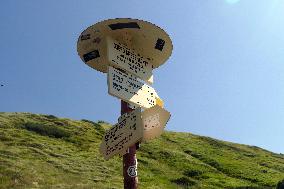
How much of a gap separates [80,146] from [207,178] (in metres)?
19.1

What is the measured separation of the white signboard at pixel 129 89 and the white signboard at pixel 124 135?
477mm

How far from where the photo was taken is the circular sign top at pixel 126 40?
10805mm

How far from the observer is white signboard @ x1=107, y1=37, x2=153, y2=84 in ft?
33.9

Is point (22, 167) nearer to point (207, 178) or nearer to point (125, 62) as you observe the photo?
point (207, 178)

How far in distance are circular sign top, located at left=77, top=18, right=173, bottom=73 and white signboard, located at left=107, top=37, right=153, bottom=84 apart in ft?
0.98

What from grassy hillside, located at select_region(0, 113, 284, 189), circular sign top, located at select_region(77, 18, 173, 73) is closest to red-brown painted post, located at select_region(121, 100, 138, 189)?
circular sign top, located at select_region(77, 18, 173, 73)

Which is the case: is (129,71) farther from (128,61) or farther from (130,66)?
(128,61)

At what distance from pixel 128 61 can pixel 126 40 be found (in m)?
0.71

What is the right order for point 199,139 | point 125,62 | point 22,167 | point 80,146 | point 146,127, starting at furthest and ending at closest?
point 199,139 → point 80,146 → point 22,167 → point 125,62 → point 146,127

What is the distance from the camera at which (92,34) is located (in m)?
11.1

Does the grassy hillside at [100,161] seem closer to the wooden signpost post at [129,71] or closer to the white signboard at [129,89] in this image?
the wooden signpost post at [129,71]

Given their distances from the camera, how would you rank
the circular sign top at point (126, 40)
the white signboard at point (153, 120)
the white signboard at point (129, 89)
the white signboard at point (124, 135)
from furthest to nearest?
the circular sign top at point (126, 40) → the white signboard at point (129, 89) → the white signboard at point (153, 120) → the white signboard at point (124, 135)

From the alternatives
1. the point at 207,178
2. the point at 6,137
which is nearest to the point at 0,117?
the point at 6,137

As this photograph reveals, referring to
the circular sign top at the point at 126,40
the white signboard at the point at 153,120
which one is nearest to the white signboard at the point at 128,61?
the circular sign top at the point at 126,40
